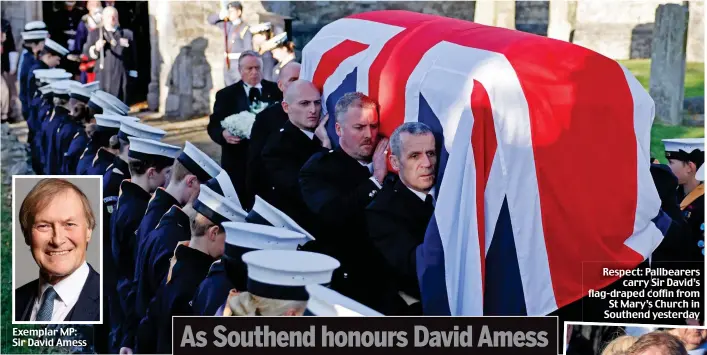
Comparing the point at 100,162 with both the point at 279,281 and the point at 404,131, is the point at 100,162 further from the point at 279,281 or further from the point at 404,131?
the point at 404,131

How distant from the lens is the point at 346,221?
6.23m

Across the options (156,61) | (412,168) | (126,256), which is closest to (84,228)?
(126,256)

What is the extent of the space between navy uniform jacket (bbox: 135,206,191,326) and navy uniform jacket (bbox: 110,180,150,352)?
147 millimetres

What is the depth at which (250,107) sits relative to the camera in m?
6.92

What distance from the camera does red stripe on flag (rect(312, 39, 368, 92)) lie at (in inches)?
260

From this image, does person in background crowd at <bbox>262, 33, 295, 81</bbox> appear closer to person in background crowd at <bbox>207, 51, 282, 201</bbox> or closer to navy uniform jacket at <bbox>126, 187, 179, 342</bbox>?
person in background crowd at <bbox>207, 51, 282, 201</bbox>

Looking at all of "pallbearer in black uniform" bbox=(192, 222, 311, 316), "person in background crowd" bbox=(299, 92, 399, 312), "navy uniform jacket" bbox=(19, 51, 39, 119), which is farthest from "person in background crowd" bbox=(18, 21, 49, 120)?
"person in background crowd" bbox=(299, 92, 399, 312)

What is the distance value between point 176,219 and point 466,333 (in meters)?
1.47

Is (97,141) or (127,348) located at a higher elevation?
(97,141)

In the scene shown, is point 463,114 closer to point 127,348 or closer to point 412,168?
point 412,168

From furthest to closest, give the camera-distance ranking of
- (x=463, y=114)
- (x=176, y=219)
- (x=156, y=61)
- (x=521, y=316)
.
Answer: (x=156, y=61), (x=176, y=219), (x=521, y=316), (x=463, y=114)

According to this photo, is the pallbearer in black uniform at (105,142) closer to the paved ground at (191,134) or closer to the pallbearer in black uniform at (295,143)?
the paved ground at (191,134)

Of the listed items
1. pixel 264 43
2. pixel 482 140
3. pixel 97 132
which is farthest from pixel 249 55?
pixel 482 140

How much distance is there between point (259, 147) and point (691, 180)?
2051 mm
